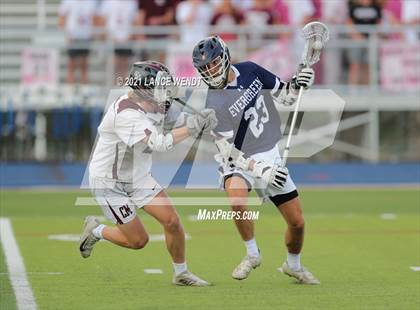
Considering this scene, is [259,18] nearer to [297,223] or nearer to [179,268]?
[297,223]

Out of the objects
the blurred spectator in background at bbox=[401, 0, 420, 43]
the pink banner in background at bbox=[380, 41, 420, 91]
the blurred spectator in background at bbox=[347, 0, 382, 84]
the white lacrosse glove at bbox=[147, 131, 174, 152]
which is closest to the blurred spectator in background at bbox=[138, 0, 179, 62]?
the blurred spectator in background at bbox=[347, 0, 382, 84]

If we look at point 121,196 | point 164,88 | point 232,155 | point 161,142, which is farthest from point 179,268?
point 164,88

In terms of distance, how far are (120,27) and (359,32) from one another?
161 inches

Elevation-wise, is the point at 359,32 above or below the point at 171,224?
above

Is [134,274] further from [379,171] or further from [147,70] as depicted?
[379,171]

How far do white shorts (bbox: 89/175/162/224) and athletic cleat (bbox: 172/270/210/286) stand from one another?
0.59 metres

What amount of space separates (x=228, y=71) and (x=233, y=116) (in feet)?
1.21

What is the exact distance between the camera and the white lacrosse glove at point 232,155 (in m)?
8.59

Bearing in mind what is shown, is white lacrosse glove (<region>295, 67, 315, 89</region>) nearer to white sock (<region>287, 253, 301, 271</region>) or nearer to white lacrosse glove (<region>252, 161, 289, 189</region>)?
white lacrosse glove (<region>252, 161, 289, 189</region>)

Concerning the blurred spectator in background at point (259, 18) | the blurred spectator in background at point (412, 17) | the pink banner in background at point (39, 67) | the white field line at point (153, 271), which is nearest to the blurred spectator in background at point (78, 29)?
the pink banner in background at point (39, 67)

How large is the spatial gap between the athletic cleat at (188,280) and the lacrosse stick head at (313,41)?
6.64 ft

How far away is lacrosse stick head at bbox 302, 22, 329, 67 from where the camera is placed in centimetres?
916

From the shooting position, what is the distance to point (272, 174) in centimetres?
835

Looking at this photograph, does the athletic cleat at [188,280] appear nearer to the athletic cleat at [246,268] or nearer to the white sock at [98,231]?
the athletic cleat at [246,268]
